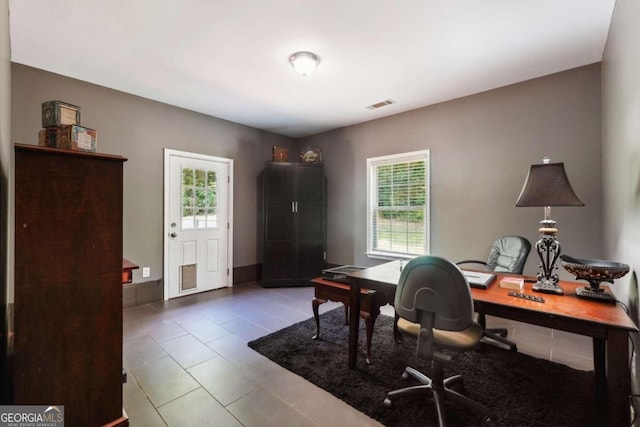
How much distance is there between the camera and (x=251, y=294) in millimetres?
4195

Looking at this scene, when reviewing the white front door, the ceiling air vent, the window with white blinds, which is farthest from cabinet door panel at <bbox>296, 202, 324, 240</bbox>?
the ceiling air vent

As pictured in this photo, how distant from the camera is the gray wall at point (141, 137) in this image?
294 centimetres

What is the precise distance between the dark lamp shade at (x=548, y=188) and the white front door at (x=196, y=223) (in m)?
3.94

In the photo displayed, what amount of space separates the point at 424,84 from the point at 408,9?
1.34 meters

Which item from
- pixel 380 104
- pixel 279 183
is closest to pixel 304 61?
pixel 380 104

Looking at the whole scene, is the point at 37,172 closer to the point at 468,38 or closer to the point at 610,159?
the point at 468,38

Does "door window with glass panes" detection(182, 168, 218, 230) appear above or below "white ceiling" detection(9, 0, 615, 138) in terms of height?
below

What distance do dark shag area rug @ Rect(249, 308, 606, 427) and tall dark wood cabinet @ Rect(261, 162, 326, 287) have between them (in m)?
1.95

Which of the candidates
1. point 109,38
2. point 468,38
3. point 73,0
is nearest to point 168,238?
point 109,38

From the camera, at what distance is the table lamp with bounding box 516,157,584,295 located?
1720 mm

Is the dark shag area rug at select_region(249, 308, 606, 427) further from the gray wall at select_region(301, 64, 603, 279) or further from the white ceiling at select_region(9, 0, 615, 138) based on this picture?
the white ceiling at select_region(9, 0, 615, 138)

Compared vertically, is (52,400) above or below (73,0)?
below

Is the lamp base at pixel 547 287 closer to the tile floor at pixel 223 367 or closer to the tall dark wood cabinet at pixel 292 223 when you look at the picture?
the tile floor at pixel 223 367

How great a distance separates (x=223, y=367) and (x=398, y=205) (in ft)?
10.4
